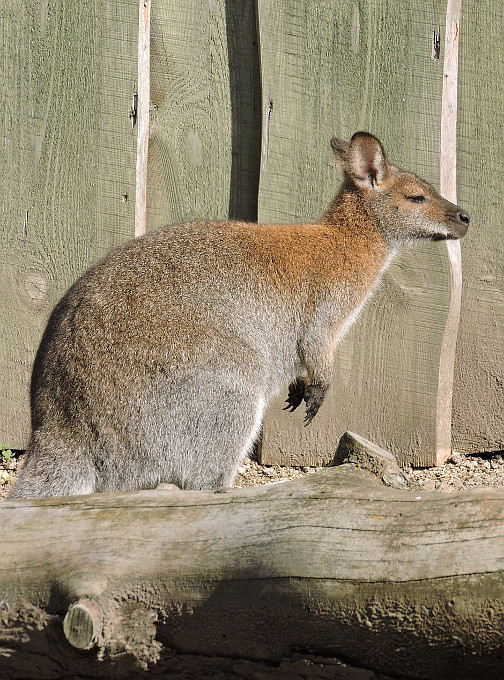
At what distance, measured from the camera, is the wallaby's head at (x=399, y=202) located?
5340mm

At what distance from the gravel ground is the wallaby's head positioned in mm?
1375

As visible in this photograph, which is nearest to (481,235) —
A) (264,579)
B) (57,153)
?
(57,153)

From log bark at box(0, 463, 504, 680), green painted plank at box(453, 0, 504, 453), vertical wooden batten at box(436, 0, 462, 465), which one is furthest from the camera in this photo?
green painted plank at box(453, 0, 504, 453)

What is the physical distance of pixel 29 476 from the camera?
4078 mm

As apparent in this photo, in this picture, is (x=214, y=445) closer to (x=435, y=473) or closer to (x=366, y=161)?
(x=435, y=473)

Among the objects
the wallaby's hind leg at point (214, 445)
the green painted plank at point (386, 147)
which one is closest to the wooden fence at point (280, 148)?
the green painted plank at point (386, 147)

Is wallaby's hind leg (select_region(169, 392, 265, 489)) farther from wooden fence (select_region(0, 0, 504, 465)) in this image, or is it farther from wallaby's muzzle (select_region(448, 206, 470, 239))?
wallaby's muzzle (select_region(448, 206, 470, 239))

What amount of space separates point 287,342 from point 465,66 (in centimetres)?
192

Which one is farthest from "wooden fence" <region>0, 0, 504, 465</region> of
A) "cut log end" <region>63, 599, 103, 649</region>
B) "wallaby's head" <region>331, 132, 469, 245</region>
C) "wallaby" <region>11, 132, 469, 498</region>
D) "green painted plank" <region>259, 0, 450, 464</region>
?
"cut log end" <region>63, 599, 103, 649</region>

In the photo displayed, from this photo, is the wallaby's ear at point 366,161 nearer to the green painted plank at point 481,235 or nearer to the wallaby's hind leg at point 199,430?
the green painted plank at point 481,235

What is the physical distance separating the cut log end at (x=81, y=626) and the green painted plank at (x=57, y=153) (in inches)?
118

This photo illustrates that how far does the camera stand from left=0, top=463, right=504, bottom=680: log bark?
8.81ft

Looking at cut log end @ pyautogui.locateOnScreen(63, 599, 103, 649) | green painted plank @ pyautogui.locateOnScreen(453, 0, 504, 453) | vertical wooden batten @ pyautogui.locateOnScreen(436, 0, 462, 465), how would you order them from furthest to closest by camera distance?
green painted plank @ pyautogui.locateOnScreen(453, 0, 504, 453) → vertical wooden batten @ pyautogui.locateOnScreen(436, 0, 462, 465) → cut log end @ pyautogui.locateOnScreen(63, 599, 103, 649)

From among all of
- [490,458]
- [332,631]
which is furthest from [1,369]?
[332,631]
